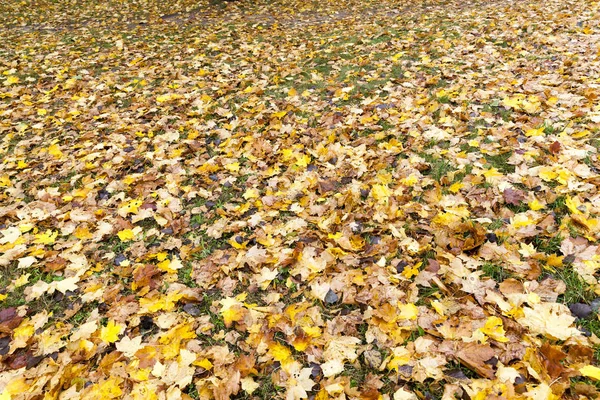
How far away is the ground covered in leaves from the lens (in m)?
2.33

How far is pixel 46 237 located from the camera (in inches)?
140

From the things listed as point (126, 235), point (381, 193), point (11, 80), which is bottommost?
point (126, 235)

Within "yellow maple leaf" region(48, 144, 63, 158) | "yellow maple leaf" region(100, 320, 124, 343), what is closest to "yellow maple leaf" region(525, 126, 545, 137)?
"yellow maple leaf" region(100, 320, 124, 343)

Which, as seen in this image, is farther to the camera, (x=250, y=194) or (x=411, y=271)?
(x=250, y=194)

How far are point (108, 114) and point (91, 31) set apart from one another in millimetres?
5686

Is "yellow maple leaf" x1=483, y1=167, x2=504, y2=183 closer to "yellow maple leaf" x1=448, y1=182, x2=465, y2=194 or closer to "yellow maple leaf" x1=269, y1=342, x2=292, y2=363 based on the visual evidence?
"yellow maple leaf" x1=448, y1=182, x2=465, y2=194

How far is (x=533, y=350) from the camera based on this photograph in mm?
2166

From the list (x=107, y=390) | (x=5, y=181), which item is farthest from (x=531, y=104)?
(x=5, y=181)

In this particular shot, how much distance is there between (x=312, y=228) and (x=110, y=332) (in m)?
1.72

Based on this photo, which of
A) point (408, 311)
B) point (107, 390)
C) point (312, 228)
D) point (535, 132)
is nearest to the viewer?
point (107, 390)

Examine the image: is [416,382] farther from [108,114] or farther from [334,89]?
[108,114]

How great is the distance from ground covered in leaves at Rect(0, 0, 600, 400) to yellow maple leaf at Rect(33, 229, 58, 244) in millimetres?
23

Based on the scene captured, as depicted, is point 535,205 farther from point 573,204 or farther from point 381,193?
point 381,193

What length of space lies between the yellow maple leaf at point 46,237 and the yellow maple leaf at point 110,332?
4.26 feet
